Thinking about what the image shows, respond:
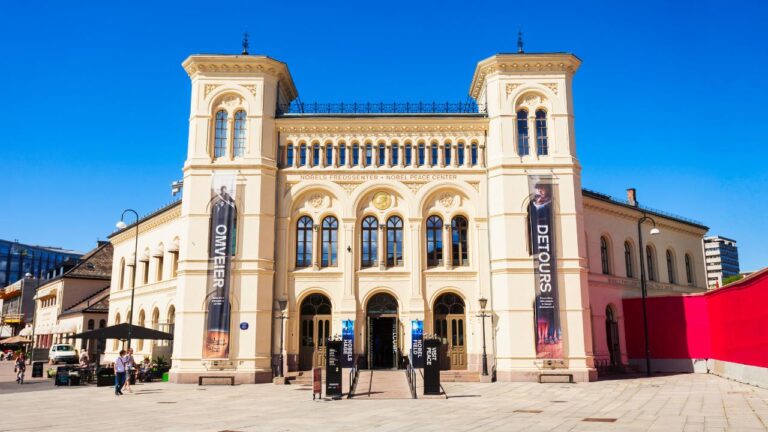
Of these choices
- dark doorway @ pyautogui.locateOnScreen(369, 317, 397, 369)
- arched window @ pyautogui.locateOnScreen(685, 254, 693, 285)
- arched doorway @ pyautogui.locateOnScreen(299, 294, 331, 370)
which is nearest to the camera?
arched doorway @ pyautogui.locateOnScreen(299, 294, 331, 370)

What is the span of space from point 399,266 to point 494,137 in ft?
26.3

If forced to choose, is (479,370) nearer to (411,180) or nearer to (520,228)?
(520,228)

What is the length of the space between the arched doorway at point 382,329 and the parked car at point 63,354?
31.1 metres

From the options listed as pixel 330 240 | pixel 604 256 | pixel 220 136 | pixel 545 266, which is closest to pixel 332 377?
pixel 330 240

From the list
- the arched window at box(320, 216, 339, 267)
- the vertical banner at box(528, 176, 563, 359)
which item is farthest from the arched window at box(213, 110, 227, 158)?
the vertical banner at box(528, 176, 563, 359)

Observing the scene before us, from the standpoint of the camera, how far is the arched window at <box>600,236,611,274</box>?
36406mm

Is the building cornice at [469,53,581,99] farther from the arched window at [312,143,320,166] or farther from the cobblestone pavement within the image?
the cobblestone pavement

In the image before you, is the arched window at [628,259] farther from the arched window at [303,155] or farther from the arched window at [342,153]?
the arched window at [303,155]

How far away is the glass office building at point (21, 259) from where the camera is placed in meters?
162

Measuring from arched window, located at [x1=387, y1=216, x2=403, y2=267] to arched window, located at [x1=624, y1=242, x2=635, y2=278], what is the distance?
47.9ft

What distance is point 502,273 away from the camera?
98.1ft

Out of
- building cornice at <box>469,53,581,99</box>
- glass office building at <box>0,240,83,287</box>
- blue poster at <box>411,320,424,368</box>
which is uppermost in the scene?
glass office building at <box>0,240,83,287</box>

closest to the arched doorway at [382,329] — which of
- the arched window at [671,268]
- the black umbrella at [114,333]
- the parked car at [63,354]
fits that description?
the black umbrella at [114,333]

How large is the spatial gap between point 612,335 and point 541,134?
12.2m
